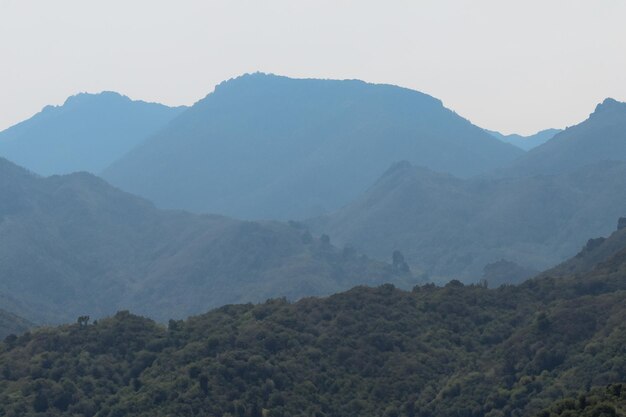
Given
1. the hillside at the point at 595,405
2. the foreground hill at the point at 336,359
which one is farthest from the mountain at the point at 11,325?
the hillside at the point at 595,405

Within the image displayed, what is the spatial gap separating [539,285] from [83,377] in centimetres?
3241

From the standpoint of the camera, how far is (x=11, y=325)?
113 metres

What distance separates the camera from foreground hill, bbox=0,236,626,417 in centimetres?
Result: 5419

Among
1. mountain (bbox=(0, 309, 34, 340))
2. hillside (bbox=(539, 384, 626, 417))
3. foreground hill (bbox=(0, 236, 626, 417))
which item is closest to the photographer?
hillside (bbox=(539, 384, 626, 417))

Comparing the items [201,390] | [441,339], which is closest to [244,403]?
[201,390]

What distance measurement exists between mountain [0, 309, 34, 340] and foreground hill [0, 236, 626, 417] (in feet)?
158

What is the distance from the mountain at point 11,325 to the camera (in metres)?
109

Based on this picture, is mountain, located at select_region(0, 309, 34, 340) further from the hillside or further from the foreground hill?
the hillside

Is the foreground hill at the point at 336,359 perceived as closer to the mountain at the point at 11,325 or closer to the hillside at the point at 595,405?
the hillside at the point at 595,405

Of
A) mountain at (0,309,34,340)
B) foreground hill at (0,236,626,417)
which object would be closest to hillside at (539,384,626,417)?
foreground hill at (0,236,626,417)

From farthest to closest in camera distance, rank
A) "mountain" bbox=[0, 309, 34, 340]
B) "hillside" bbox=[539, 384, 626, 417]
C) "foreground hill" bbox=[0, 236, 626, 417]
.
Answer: "mountain" bbox=[0, 309, 34, 340] → "foreground hill" bbox=[0, 236, 626, 417] → "hillside" bbox=[539, 384, 626, 417]

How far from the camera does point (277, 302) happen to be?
70.6 m

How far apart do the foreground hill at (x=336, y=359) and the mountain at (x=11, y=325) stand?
48.3 metres

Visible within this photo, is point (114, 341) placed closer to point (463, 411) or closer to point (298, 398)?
point (298, 398)
